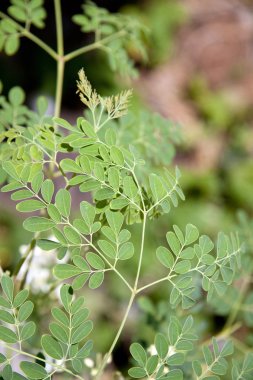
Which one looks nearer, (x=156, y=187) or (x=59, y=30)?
(x=156, y=187)

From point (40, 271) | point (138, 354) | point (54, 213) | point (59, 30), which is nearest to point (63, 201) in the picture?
point (54, 213)

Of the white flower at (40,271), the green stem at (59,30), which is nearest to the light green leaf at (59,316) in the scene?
the white flower at (40,271)

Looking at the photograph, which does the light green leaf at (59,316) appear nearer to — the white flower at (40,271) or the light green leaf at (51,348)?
the light green leaf at (51,348)

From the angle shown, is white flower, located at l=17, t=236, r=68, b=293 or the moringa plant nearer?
the moringa plant

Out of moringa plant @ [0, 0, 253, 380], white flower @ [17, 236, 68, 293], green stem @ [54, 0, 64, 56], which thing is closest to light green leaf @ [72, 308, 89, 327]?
moringa plant @ [0, 0, 253, 380]

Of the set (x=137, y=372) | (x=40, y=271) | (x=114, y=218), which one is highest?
(x=114, y=218)

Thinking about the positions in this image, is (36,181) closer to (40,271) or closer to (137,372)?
(137,372)

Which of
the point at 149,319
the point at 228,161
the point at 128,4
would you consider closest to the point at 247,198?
the point at 228,161

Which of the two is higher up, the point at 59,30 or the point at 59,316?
the point at 59,30

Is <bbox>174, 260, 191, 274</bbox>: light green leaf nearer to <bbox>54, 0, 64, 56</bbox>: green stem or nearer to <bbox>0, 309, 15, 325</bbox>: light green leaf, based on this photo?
<bbox>0, 309, 15, 325</bbox>: light green leaf

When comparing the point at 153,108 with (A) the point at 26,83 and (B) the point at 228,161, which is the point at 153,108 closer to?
(B) the point at 228,161

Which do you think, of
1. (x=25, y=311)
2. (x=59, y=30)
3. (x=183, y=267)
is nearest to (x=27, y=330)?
(x=25, y=311)
